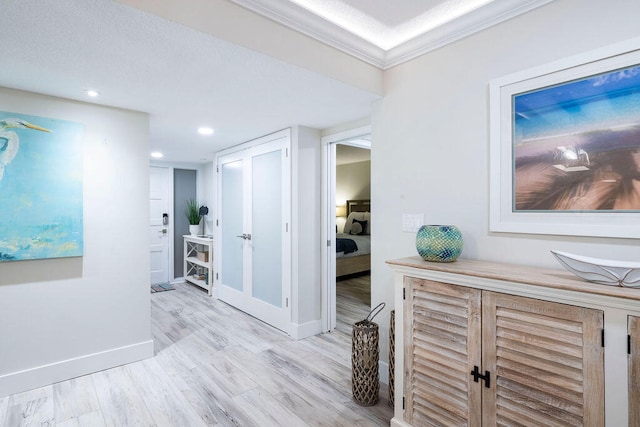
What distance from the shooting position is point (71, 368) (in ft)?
7.93

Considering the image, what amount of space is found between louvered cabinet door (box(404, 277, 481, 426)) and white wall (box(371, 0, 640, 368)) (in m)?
0.46

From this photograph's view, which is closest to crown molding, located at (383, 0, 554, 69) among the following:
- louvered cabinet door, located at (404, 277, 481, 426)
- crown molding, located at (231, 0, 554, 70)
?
crown molding, located at (231, 0, 554, 70)

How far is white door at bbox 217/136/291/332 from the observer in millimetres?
3365

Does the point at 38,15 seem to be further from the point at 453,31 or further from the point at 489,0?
the point at 489,0

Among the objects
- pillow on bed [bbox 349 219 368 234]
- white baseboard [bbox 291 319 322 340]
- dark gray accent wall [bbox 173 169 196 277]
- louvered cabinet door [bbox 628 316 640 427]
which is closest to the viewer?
louvered cabinet door [bbox 628 316 640 427]

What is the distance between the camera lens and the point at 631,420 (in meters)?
1.11

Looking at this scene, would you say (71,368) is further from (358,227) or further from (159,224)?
(358,227)

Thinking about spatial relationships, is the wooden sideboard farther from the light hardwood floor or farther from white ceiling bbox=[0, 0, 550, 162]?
white ceiling bbox=[0, 0, 550, 162]

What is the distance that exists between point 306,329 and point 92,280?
1.94 m

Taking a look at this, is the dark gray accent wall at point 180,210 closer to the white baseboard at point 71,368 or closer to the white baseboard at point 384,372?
the white baseboard at point 71,368

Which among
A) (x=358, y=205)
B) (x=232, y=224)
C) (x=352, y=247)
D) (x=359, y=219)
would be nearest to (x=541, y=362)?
(x=232, y=224)

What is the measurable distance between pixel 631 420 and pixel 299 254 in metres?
2.50

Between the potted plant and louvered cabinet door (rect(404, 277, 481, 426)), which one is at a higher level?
the potted plant

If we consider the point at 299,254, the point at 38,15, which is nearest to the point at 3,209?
the point at 38,15
